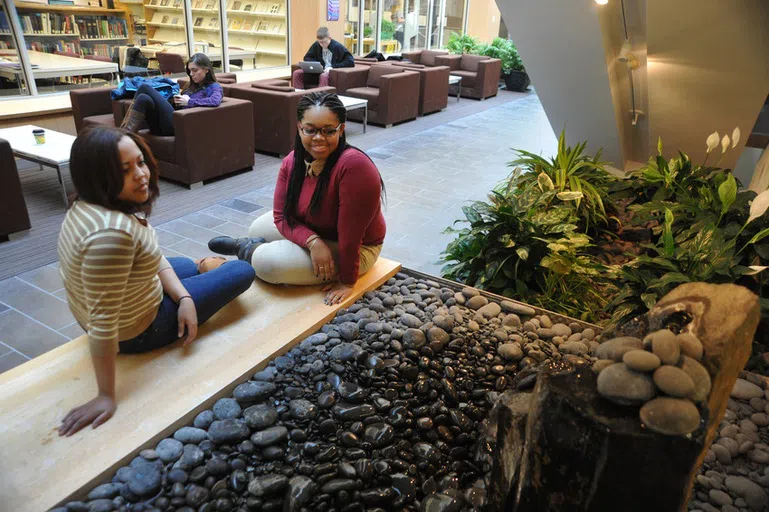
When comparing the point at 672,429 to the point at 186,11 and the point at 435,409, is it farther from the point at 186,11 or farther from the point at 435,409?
the point at 186,11

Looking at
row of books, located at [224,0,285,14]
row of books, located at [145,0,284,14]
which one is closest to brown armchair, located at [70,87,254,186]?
row of books, located at [145,0,284,14]

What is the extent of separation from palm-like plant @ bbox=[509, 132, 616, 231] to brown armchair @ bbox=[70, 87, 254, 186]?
259cm

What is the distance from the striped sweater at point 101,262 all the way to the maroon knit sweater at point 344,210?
0.84 meters

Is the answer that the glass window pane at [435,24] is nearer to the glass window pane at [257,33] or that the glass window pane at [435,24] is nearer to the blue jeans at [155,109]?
the glass window pane at [257,33]

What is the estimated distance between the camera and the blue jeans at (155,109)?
460cm

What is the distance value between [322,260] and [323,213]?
209 mm

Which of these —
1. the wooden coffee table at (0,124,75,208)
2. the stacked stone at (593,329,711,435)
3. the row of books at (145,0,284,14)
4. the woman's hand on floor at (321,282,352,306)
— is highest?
the row of books at (145,0,284,14)

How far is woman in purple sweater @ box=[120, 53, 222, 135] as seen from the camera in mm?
4594

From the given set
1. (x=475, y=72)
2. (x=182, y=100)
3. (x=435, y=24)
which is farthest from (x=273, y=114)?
(x=435, y=24)

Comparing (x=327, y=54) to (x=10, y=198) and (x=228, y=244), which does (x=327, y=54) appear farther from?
(x=228, y=244)

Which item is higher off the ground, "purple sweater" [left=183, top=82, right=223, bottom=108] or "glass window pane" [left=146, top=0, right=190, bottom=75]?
"glass window pane" [left=146, top=0, right=190, bottom=75]

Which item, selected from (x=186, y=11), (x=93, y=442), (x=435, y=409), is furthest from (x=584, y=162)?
(x=186, y=11)

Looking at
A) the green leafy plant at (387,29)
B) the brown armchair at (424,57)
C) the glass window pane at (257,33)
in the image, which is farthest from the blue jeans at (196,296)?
the green leafy plant at (387,29)

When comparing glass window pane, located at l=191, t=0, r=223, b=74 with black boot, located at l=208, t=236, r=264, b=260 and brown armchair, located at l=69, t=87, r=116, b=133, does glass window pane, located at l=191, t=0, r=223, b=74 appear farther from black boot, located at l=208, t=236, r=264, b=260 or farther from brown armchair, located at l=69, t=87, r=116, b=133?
black boot, located at l=208, t=236, r=264, b=260
